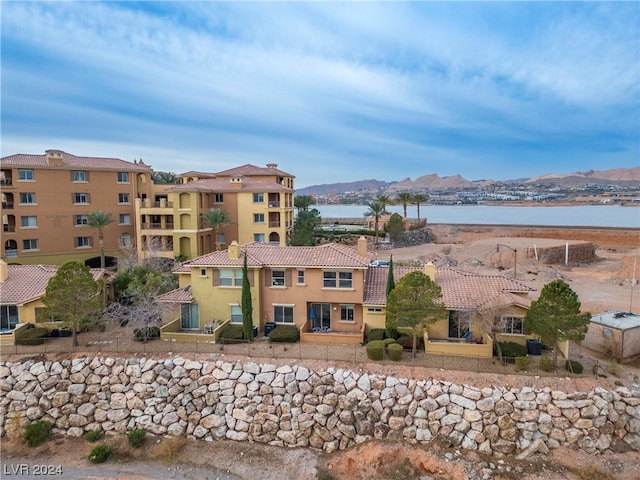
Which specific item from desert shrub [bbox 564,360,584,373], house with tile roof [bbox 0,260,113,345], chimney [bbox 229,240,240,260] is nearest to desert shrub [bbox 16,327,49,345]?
house with tile roof [bbox 0,260,113,345]

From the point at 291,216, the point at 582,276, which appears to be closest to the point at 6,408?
the point at 291,216

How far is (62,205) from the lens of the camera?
4359 cm

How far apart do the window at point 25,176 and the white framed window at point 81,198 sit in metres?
4.31

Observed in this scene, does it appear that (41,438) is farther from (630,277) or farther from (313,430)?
(630,277)

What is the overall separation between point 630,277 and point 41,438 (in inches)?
2248

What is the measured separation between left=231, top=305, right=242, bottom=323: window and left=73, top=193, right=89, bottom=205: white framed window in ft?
96.4

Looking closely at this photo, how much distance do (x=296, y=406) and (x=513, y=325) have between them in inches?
547

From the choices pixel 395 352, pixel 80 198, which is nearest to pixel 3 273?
pixel 80 198

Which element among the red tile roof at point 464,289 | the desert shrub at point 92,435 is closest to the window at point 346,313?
the red tile roof at point 464,289

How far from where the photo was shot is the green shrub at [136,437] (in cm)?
2052

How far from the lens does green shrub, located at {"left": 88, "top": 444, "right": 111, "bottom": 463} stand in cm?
1953

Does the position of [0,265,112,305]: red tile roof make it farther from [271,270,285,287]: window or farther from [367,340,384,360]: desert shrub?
[367,340,384,360]: desert shrub

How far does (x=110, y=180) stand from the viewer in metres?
46.3

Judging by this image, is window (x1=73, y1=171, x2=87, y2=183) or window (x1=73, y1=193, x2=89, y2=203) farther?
window (x1=73, y1=193, x2=89, y2=203)
